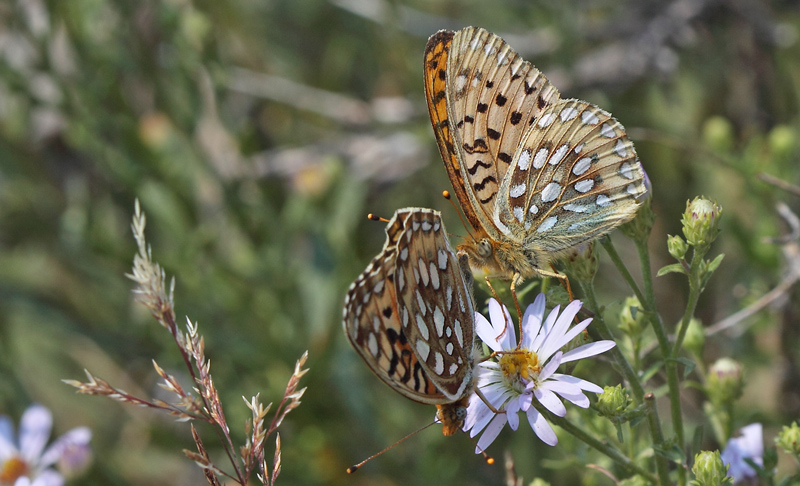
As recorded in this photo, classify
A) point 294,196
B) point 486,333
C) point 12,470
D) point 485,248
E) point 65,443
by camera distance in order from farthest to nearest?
point 294,196
point 12,470
point 65,443
point 485,248
point 486,333

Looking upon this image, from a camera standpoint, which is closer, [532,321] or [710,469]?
[710,469]

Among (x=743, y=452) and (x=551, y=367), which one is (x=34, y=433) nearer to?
(x=551, y=367)

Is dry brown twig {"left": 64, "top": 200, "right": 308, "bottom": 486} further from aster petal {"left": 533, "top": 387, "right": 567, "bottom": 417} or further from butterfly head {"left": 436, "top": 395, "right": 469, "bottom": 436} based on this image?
aster petal {"left": 533, "top": 387, "right": 567, "bottom": 417}

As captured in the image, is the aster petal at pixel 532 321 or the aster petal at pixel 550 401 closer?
the aster petal at pixel 550 401

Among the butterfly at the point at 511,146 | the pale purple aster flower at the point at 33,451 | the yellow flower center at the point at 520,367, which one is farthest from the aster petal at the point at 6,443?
the yellow flower center at the point at 520,367

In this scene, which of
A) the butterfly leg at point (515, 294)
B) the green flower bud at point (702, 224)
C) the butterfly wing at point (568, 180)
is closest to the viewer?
the green flower bud at point (702, 224)

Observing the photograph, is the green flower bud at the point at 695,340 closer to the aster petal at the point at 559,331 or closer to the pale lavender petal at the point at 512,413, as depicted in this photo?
the aster petal at the point at 559,331

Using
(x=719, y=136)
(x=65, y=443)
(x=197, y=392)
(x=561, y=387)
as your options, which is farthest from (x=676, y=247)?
(x=65, y=443)

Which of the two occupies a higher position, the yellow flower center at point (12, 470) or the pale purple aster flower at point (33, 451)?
the pale purple aster flower at point (33, 451)
